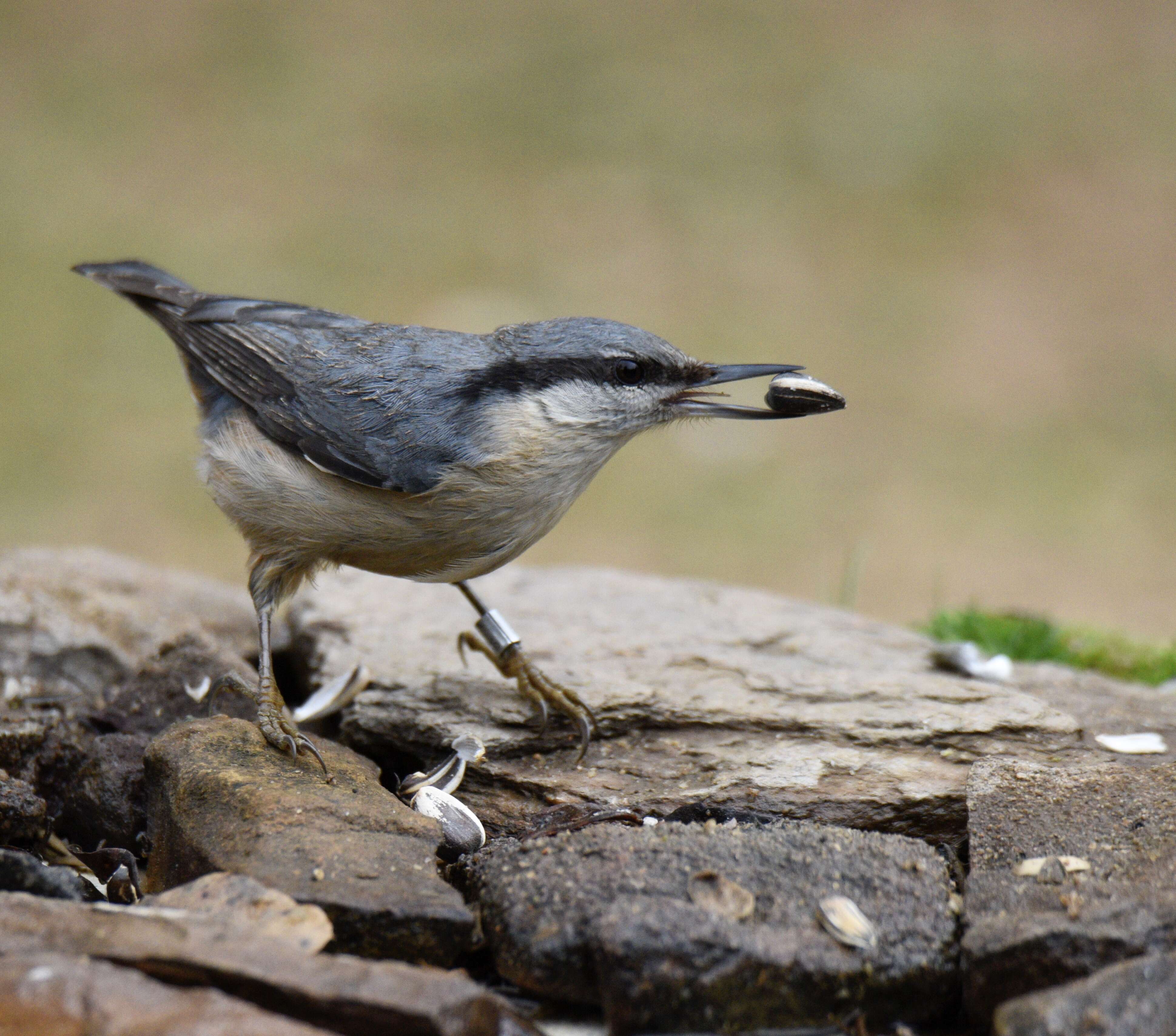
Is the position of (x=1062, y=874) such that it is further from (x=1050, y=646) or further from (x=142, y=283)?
(x=142, y=283)

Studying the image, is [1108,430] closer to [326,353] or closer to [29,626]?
[326,353]

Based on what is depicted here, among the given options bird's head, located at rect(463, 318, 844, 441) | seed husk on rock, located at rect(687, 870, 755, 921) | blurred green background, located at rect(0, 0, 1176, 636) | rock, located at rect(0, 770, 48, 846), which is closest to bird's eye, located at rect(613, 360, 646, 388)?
bird's head, located at rect(463, 318, 844, 441)

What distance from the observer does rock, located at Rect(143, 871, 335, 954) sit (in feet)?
7.83

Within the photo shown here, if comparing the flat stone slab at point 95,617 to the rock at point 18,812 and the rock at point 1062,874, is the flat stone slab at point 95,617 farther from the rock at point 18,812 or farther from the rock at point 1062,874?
the rock at point 1062,874

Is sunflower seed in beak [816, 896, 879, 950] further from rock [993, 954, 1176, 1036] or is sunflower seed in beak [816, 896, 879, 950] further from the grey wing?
the grey wing

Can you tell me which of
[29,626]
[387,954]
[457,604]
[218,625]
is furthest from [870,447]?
[387,954]

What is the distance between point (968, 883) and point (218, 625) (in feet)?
10.3

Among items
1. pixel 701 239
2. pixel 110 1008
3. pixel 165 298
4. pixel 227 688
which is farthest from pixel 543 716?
pixel 701 239

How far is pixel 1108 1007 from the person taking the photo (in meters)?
2.10

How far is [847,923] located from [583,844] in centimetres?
58

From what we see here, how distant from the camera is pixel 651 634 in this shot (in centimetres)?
460

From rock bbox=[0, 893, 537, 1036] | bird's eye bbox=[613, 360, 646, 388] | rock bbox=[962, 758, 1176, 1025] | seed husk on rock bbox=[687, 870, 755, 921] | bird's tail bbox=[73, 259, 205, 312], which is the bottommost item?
rock bbox=[0, 893, 537, 1036]

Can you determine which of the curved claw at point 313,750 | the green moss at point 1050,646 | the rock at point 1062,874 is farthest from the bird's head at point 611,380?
the green moss at point 1050,646

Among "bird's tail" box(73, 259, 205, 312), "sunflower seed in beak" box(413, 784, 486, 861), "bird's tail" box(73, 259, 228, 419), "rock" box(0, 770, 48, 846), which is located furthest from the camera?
"bird's tail" box(73, 259, 205, 312)
